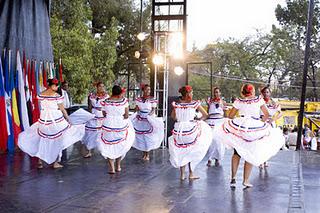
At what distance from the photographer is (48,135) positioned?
265 inches

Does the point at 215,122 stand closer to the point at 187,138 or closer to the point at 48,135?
the point at 187,138

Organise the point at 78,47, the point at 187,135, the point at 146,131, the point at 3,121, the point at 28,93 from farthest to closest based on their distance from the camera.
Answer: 1. the point at 78,47
2. the point at 28,93
3. the point at 3,121
4. the point at 146,131
5. the point at 187,135

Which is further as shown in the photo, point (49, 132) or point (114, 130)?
point (49, 132)

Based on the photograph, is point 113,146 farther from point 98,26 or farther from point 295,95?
point 295,95

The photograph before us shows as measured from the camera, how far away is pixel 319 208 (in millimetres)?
4695

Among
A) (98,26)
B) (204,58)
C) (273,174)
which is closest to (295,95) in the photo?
(204,58)

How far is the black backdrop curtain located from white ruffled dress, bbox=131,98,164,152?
308cm

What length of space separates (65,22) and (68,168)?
8.30 metres

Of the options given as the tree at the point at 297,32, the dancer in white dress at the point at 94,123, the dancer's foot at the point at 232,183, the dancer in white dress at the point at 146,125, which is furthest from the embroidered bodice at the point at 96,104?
the tree at the point at 297,32

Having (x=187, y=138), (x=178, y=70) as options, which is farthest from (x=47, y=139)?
(x=178, y=70)

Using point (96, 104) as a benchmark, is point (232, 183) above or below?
below

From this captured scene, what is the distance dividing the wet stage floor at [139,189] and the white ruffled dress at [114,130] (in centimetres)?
36

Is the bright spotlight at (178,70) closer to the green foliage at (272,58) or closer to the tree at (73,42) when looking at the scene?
the tree at (73,42)

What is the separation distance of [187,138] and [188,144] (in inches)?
3.5
